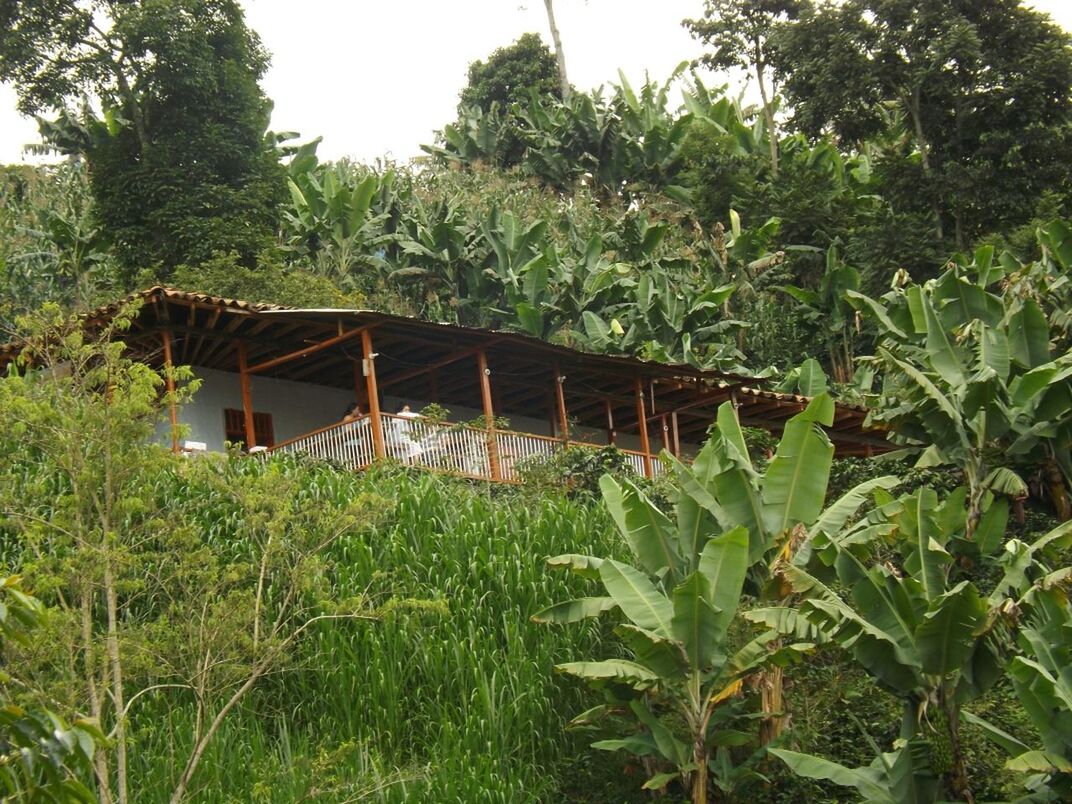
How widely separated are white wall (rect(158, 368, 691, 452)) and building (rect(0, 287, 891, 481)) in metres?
0.02

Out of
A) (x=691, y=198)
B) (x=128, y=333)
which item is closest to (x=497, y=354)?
(x=128, y=333)

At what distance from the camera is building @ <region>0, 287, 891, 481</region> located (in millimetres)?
19688

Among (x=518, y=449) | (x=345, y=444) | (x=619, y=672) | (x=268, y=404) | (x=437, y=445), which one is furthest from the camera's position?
(x=268, y=404)

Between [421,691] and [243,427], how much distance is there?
931cm

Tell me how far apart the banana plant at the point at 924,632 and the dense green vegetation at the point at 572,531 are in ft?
0.11

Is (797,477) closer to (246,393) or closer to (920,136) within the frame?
(246,393)

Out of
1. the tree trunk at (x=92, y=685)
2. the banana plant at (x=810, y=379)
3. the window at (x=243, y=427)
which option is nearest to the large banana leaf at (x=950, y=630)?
the tree trunk at (x=92, y=685)

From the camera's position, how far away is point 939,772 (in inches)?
479

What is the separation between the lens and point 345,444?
19.9 meters

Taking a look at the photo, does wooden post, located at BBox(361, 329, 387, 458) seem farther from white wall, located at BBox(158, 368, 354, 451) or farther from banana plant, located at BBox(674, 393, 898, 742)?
banana plant, located at BBox(674, 393, 898, 742)

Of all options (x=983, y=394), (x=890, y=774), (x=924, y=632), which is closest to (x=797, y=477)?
(x=924, y=632)

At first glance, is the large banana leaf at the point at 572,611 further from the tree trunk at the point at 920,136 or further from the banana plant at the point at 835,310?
the banana plant at the point at 835,310

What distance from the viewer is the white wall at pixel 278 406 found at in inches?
866

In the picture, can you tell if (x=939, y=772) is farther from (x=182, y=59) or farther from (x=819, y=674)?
(x=182, y=59)
